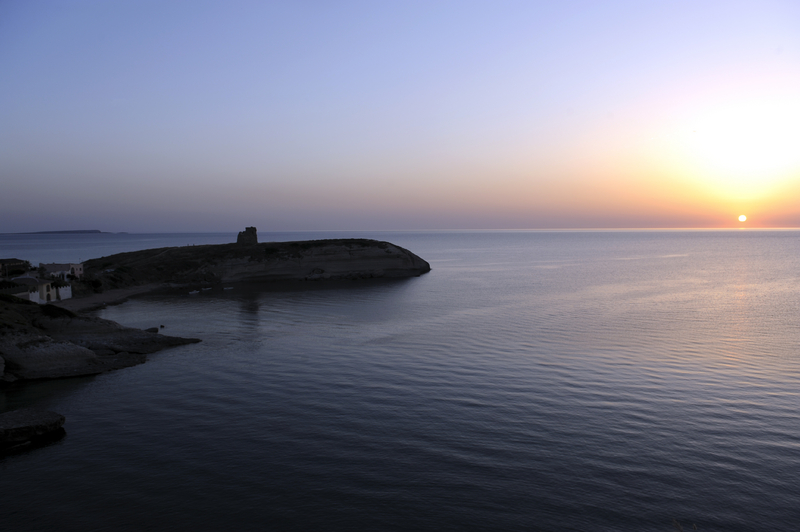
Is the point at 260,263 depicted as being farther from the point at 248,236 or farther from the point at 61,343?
the point at 61,343

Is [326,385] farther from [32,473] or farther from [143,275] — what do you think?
[143,275]

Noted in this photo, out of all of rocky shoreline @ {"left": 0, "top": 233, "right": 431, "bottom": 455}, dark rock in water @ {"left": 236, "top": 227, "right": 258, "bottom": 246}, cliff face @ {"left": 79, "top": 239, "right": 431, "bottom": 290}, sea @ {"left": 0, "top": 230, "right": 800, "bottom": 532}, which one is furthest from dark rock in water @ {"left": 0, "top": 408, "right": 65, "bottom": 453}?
dark rock in water @ {"left": 236, "top": 227, "right": 258, "bottom": 246}

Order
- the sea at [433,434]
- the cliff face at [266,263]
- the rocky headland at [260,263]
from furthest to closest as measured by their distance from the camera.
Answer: the cliff face at [266,263] < the rocky headland at [260,263] < the sea at [433,434]

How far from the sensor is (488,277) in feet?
300

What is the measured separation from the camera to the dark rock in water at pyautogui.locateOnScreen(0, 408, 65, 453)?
19.4m

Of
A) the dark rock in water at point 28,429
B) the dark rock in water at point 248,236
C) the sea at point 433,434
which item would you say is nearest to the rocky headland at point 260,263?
the dark rock in water at point 248,236

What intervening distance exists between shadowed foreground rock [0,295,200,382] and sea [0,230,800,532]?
1.74 meters

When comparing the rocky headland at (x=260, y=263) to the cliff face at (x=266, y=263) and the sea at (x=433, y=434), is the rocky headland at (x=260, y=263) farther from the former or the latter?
the sea at (x=433, y=434)

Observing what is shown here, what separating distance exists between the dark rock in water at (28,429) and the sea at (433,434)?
99 cm

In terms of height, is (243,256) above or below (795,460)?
above

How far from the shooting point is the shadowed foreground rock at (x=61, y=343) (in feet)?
99.0

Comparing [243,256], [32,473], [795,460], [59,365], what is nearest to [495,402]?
[795,460]

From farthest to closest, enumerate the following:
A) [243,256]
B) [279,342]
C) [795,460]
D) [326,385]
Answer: [243,256]
[279,342]
[326,385]
[795,460]

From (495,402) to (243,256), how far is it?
81.2 m
